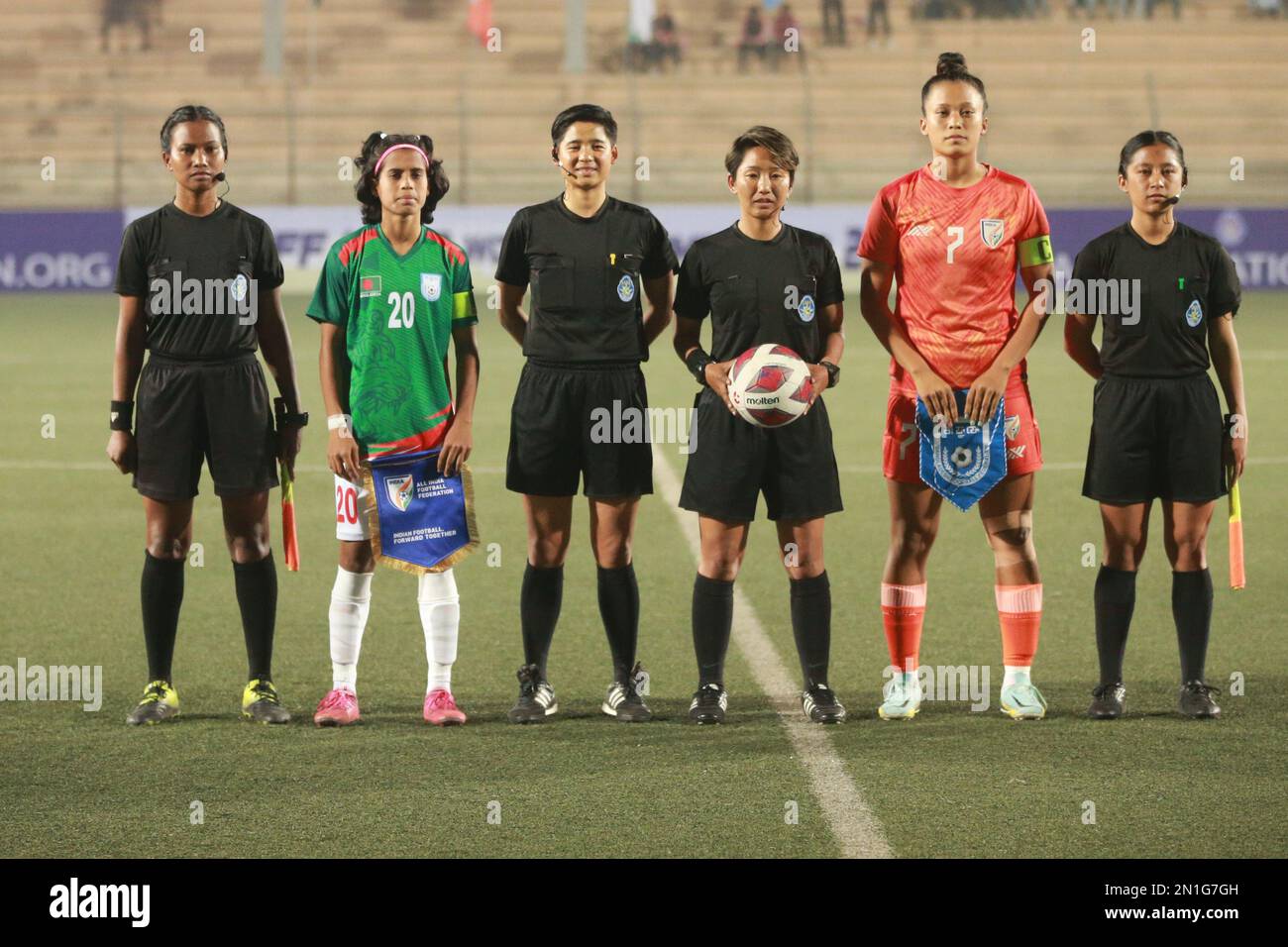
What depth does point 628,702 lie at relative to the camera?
604 cm

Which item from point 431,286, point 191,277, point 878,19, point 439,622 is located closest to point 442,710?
point 439,622

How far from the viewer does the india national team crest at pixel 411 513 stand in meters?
5.91

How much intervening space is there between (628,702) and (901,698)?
2.90ft

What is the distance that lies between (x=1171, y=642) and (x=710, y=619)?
6.90ft

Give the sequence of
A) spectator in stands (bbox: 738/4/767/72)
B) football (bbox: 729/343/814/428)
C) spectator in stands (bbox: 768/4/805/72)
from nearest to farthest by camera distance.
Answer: football (bbox: 729/343/814/428) < spectator in stands (bbox: 768/4/805/72) < spectator in stands (bbox: 738/4/767/72)

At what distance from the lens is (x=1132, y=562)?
607 centimetres

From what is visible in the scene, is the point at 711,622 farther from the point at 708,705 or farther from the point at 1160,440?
the point at 1160,440

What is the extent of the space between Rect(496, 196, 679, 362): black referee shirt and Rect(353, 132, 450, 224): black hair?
276 millimetres

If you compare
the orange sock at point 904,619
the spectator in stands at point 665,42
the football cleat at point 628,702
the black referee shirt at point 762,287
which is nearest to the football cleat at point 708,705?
the football cleat at point 628,702

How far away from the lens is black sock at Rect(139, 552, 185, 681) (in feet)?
20.0

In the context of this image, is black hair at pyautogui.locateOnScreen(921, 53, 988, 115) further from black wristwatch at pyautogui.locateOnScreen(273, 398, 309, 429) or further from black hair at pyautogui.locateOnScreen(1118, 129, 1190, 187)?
black wristwatch at pyautogui.locateOnScreen(273, 398, 309, 429)

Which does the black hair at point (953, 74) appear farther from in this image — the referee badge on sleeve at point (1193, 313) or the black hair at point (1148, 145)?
the referee badge on sleeve at point (1193, 313)

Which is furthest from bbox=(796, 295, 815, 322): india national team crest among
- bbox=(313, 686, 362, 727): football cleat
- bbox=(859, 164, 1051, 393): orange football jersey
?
bbox=(313, 686, 362, 727): football cleat

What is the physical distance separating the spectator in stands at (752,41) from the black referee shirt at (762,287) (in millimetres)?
26720
